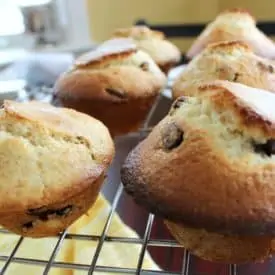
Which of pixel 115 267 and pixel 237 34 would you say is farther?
pixel 237 34

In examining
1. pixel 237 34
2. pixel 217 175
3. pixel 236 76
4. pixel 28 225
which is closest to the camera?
pixel 217 175

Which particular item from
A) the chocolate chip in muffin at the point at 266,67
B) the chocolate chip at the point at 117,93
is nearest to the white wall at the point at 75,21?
the chocolate chip at the point at 117,93

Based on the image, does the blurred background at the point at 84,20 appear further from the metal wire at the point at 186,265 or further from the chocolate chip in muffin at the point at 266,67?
the metal wire at the point at 186,265

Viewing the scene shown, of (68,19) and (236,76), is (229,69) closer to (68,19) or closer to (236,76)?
(236,76)

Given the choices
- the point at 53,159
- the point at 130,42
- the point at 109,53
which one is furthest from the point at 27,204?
the point at 130,42

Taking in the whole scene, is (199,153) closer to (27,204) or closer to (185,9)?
(27,204)

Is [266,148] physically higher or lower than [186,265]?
higher

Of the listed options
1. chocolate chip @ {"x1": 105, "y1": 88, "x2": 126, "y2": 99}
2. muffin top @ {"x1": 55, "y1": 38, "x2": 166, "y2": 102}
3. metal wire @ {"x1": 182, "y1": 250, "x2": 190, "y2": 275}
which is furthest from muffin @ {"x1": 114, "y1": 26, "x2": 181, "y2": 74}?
metal wire @ {"x1": 182, "y1": 250, "x2": 190, "y2": 275}

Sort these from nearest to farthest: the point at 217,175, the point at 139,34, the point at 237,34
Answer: the point at 217,175 < the point at 237,34 < the point at 139,34

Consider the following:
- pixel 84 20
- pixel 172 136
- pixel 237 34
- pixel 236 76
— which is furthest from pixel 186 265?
pixel 84 20
